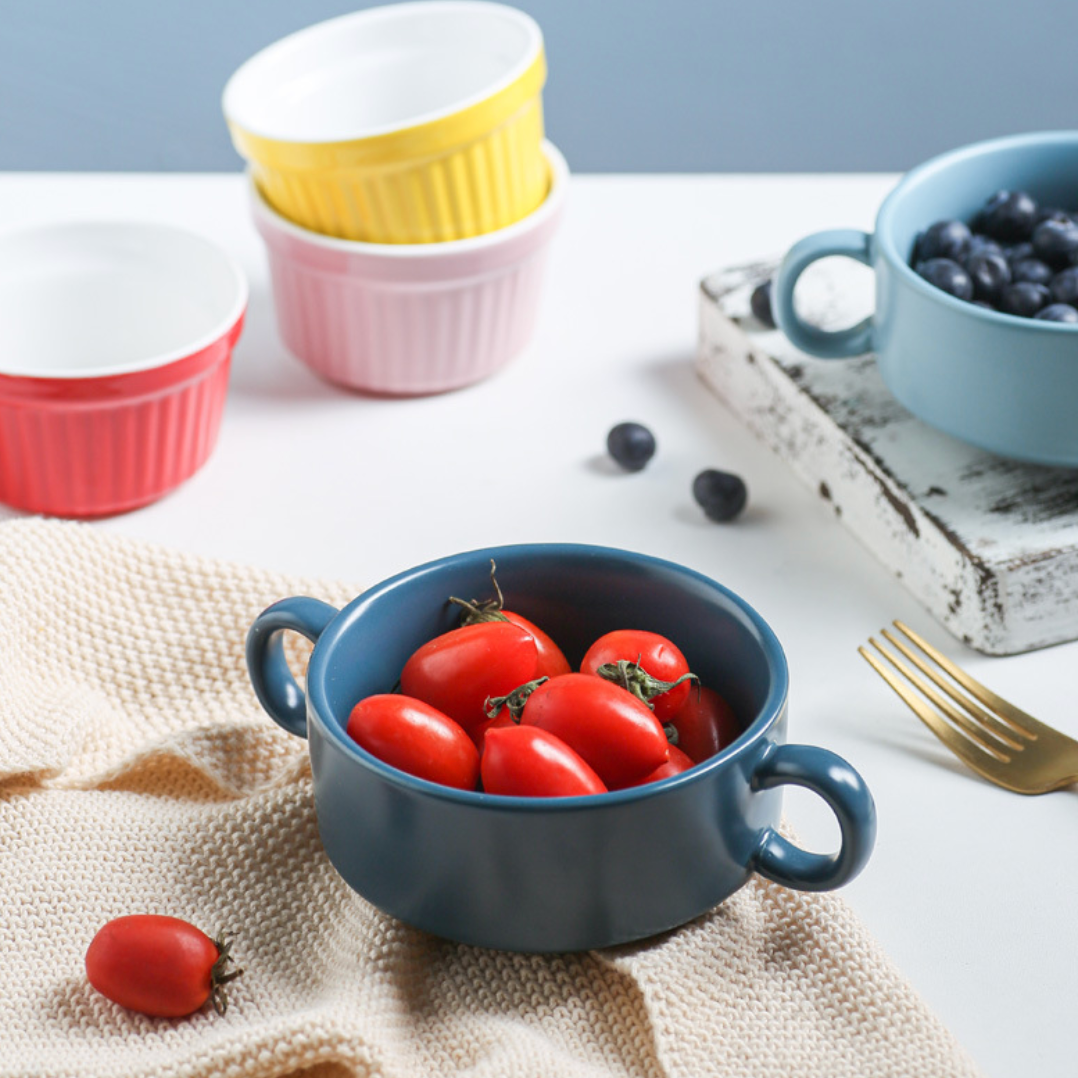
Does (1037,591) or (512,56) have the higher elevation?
(512,56)

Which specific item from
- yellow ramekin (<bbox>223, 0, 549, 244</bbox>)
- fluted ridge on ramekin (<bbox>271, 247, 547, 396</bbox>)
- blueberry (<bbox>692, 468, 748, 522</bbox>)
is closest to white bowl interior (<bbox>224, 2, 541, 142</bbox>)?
yellow ramekin (<bbox>223, 0, 549, 244</bbox>)

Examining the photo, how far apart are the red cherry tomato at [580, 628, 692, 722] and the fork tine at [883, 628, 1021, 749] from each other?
0.67 feet

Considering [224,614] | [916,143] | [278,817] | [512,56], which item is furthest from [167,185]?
[916,143]

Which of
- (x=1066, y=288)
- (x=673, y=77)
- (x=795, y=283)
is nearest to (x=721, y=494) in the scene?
(x=795, y=283)

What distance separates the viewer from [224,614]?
→ 2.42 ft

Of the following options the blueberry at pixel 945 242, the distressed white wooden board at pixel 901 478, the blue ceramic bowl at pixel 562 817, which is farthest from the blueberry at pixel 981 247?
the blue ceramic bowl at pixel 562 817

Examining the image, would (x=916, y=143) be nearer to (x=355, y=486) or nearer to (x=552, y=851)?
(x=355, y=486)

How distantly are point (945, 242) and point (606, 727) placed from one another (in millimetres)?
488

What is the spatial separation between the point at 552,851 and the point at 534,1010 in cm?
9

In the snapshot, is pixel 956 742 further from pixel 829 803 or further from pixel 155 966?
pixel 155 966

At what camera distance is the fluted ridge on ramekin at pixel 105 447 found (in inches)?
33.3

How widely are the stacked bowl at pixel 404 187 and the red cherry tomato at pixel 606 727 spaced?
0.52 meters

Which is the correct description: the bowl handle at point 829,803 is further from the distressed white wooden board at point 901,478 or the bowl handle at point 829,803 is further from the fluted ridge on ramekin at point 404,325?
the fluted ridge on ramekin at point 404,325

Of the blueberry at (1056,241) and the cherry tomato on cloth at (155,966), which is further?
the blueberry at (1056,241)
